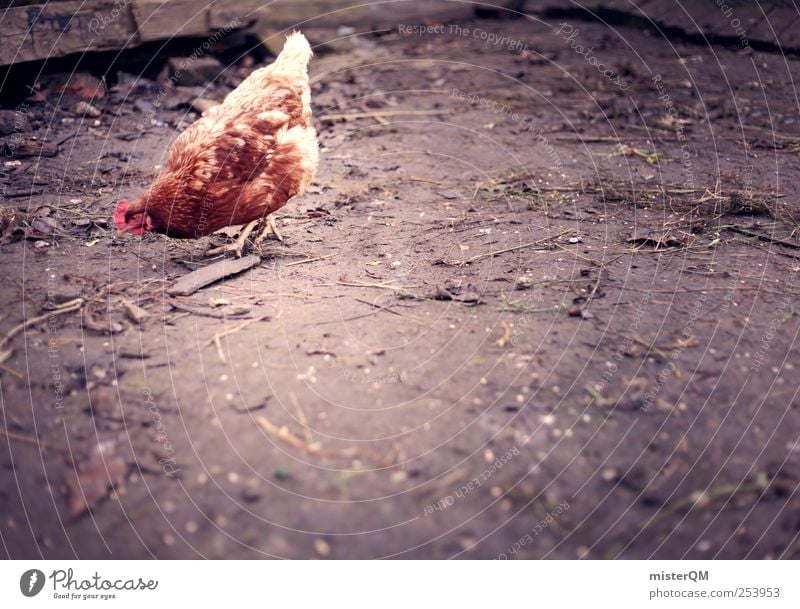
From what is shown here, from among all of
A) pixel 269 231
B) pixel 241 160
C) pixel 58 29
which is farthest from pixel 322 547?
pixel 58 29

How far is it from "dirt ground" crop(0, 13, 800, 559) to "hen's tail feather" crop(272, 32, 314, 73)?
0.87 metres

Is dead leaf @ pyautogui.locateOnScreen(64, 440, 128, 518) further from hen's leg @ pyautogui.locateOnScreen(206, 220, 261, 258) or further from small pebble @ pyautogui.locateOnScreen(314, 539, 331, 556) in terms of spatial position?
hen's leg @ pyautogui.locateOnScreen(206, 220, 261, 258)

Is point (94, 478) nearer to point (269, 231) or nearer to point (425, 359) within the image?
point (425, 359)

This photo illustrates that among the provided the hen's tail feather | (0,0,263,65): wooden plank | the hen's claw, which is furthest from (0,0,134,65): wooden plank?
the hen's claw

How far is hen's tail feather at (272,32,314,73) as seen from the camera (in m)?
3.50

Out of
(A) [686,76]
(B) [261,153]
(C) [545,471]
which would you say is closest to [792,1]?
(A) [686,76]

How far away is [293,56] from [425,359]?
222 centimetres

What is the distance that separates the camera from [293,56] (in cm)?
355

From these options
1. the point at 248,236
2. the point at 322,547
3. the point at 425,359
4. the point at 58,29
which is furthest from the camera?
the point at 58,29

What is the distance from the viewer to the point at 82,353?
242 centimetres

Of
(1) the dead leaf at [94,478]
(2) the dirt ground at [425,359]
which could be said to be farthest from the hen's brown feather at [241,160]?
(1) the dead leaf at [94,478]

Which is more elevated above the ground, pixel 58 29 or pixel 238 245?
pixel 58 29

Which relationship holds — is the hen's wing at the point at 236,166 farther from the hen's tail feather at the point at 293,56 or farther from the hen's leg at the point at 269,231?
the hen's tail feather at the point at 293,56

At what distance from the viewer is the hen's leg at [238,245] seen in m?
3.28
